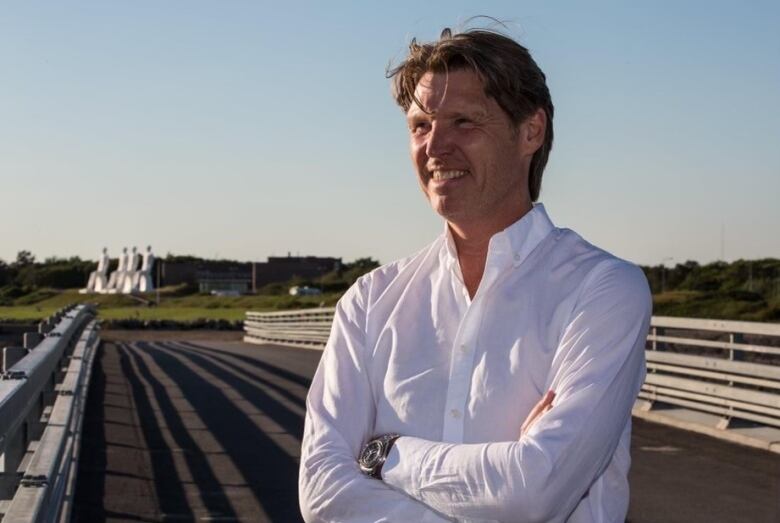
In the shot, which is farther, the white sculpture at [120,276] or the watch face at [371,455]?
the white sculpture at [120,276]

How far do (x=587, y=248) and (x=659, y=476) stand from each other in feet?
25.1

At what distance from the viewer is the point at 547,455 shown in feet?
9.96

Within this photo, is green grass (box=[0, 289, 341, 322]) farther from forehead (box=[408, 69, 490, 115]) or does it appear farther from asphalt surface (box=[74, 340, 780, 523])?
forehead (box=[408, 69, 490, 115])

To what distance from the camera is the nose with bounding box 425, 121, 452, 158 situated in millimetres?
3402

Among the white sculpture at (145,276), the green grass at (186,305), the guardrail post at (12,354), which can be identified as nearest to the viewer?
the guardrail post at (12,354)

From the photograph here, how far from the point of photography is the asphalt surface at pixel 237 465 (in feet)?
29.1

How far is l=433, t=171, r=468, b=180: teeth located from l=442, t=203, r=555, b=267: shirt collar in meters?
0.16

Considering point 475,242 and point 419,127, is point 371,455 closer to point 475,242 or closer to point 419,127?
point 475,242

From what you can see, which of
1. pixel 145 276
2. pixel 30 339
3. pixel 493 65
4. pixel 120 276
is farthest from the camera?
pixel 120 276

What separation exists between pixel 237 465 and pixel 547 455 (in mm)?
7929

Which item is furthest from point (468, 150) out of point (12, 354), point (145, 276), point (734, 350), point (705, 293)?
point (145, 276)

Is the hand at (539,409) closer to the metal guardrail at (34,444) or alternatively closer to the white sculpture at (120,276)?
the metal guardrail at (34,444)

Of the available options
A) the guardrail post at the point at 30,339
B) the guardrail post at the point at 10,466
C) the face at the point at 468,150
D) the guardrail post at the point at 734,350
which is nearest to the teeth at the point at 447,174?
the face at the point at 468,150

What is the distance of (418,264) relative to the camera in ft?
11.6
